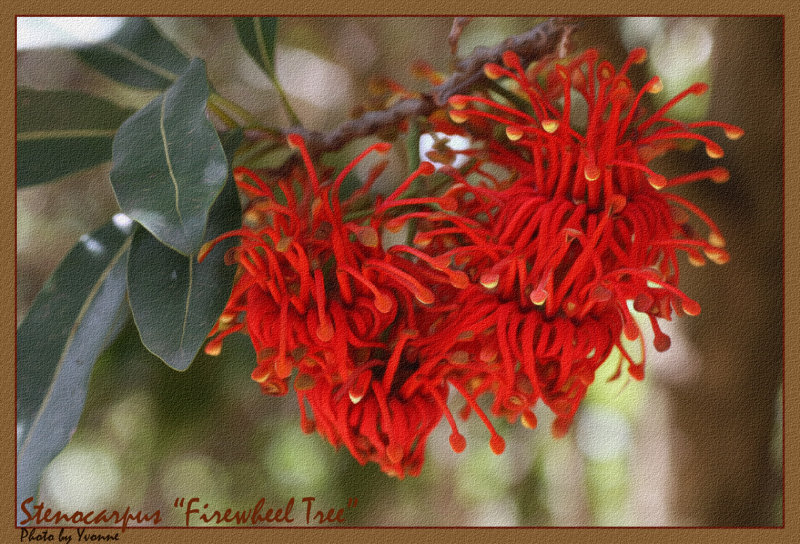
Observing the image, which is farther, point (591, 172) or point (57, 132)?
point (57, 132)

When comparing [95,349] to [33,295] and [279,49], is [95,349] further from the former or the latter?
[279,49]

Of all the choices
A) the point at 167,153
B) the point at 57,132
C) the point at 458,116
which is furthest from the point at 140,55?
the point at 458,116

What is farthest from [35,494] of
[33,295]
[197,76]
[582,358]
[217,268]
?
[582,358]

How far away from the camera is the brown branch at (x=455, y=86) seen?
791 mm

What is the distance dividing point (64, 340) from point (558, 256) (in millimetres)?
545

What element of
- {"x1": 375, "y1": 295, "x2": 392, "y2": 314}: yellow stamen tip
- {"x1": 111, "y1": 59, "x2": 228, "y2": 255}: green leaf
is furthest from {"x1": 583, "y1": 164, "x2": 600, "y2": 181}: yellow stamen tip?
{"x1": 111, "y1": 59, "x2": 228, "y2": 255}: green leaf

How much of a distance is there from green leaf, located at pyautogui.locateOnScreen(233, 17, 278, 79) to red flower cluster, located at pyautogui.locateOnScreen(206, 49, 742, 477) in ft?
0.73

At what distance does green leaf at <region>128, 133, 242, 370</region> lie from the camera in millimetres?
661

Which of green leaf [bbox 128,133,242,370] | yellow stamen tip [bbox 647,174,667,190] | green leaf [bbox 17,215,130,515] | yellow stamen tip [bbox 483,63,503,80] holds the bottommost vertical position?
green leaf [bbox 17,215,130,515]

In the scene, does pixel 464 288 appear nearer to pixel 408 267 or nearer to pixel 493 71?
pixel 408 267

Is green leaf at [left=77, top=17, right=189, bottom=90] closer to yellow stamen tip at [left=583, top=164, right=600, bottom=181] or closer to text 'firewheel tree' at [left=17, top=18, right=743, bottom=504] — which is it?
text 'firewheel tree' at [left=17, top=18, right=743, bottom=504]

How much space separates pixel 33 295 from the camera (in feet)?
2.73

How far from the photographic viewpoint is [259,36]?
0.87m

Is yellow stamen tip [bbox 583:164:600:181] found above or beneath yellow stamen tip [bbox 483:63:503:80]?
beneath
